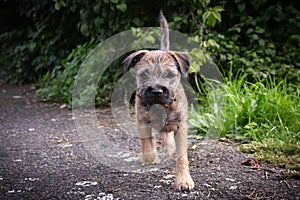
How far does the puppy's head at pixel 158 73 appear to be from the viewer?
327cm

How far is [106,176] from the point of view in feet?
11.3

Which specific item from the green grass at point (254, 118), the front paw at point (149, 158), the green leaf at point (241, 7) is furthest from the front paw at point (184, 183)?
the green leaf at point (241, 7)

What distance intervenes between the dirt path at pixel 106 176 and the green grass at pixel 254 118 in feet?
0.92

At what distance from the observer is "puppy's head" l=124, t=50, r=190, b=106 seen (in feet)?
10.7

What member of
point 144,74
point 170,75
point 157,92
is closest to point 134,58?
point 144,74

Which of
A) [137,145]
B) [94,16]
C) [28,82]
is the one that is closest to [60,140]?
[137,145]

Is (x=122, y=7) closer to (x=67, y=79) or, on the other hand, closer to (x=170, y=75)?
(x=67, y=79)

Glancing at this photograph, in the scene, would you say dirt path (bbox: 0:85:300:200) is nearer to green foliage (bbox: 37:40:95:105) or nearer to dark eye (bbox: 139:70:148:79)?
dark eye (bbox: 139:70:148:79)

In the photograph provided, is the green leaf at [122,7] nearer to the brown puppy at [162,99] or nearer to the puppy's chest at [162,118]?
the brown puppy at [162,99]

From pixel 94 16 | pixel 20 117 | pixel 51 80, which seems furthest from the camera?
pixel 51 80

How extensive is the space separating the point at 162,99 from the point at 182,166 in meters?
0.54

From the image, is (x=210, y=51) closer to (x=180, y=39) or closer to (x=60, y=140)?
(x=180, y=39)

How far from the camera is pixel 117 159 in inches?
156

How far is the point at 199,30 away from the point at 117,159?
2596 mm
